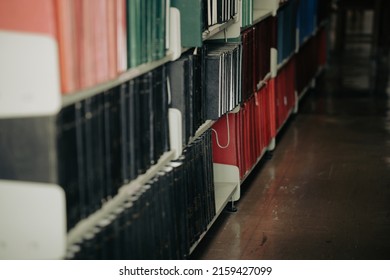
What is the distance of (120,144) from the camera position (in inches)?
95.5

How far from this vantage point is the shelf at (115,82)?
6.65ft

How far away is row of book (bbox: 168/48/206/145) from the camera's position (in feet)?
10.0

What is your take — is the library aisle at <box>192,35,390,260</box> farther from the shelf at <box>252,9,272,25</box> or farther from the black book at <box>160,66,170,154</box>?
the shelf at <box>252,9,272,25</box>

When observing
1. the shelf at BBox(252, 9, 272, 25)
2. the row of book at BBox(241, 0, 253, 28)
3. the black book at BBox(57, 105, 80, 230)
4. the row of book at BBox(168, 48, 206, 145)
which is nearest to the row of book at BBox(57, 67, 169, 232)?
the black book at BBox(57, 105, 80, 230)

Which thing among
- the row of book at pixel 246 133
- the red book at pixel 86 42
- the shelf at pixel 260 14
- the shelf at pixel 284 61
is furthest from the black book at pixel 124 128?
the shelf at pixel 284 61

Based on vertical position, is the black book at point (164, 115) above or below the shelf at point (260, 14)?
below

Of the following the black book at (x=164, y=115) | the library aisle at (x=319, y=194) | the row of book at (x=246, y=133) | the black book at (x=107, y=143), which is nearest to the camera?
the black book at (x=107, y=143)

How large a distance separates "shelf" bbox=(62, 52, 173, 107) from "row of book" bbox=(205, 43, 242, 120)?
0.76 metres

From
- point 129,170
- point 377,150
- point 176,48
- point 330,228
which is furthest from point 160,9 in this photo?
point 377,150

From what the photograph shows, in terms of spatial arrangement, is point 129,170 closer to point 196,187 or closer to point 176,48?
point 176,48

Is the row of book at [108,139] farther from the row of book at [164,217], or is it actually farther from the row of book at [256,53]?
the row of book at [256,53]

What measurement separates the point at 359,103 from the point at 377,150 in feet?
5.43

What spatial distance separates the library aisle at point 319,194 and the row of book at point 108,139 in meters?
0.99

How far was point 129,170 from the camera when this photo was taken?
8.27ft
